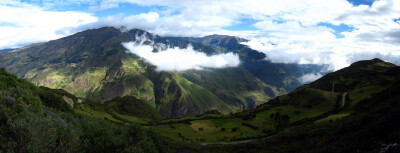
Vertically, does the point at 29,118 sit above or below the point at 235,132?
above

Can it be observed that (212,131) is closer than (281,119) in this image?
Yes

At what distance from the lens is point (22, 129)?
16969 millimetres

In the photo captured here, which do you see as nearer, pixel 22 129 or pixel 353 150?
pixel 22 129

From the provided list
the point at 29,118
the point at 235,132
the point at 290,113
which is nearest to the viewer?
the point at 29,118

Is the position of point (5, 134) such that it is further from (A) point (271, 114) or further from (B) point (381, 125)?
(A) point (271, 114)

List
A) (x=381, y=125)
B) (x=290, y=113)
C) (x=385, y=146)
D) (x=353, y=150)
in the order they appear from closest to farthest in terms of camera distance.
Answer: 1. (x=385, y=146)
2. (x=353, y=150)
3. (x=381, y=125)
4. (x=290, y=113)

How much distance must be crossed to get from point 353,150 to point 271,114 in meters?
146

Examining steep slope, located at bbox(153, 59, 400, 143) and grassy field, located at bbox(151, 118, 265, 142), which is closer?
grassy field, located at bbox(151, 118, 265, 142)

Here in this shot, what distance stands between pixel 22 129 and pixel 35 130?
1050mm

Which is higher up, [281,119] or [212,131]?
[281,119]

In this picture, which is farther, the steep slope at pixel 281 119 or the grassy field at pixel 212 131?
the steep slope at pixel 281 119

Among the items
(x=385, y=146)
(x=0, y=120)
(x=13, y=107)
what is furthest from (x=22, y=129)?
(x=385, y=146)

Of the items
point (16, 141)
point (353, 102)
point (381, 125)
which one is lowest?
point (353, 102)

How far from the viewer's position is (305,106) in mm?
177375
